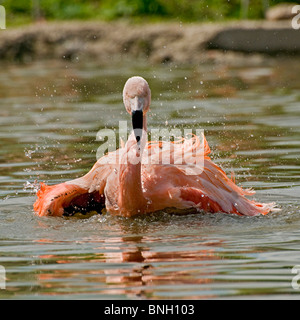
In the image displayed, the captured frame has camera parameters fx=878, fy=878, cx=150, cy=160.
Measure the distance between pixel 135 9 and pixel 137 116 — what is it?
24.0 m

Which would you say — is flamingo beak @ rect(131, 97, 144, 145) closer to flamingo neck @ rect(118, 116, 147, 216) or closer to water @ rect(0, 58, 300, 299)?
flamingo neck @ rect(118, 116, 147, 216)

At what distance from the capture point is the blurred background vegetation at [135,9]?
29.3 meters

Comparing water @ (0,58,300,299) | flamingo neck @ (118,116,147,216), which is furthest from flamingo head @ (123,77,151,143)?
water @ (0,58,300,299)

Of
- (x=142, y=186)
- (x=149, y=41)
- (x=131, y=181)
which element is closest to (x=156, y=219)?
(x=142, y=186)

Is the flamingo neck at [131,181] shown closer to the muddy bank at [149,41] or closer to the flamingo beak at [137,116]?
the flamingo beak at [137,116]

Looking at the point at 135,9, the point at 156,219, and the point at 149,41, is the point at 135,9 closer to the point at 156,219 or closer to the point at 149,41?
the point at 149,41

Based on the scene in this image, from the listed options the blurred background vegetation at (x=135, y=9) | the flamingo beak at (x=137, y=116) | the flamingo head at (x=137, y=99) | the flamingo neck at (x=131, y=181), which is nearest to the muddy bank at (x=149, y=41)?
the blurred background vegetation at (x=135, y=9)

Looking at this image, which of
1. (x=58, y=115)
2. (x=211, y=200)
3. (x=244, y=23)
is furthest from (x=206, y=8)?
(x=211, y=200)

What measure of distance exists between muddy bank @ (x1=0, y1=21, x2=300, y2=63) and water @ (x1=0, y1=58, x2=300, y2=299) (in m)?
6.21

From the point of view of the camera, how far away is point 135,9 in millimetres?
30812

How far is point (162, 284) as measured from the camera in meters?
5.66
